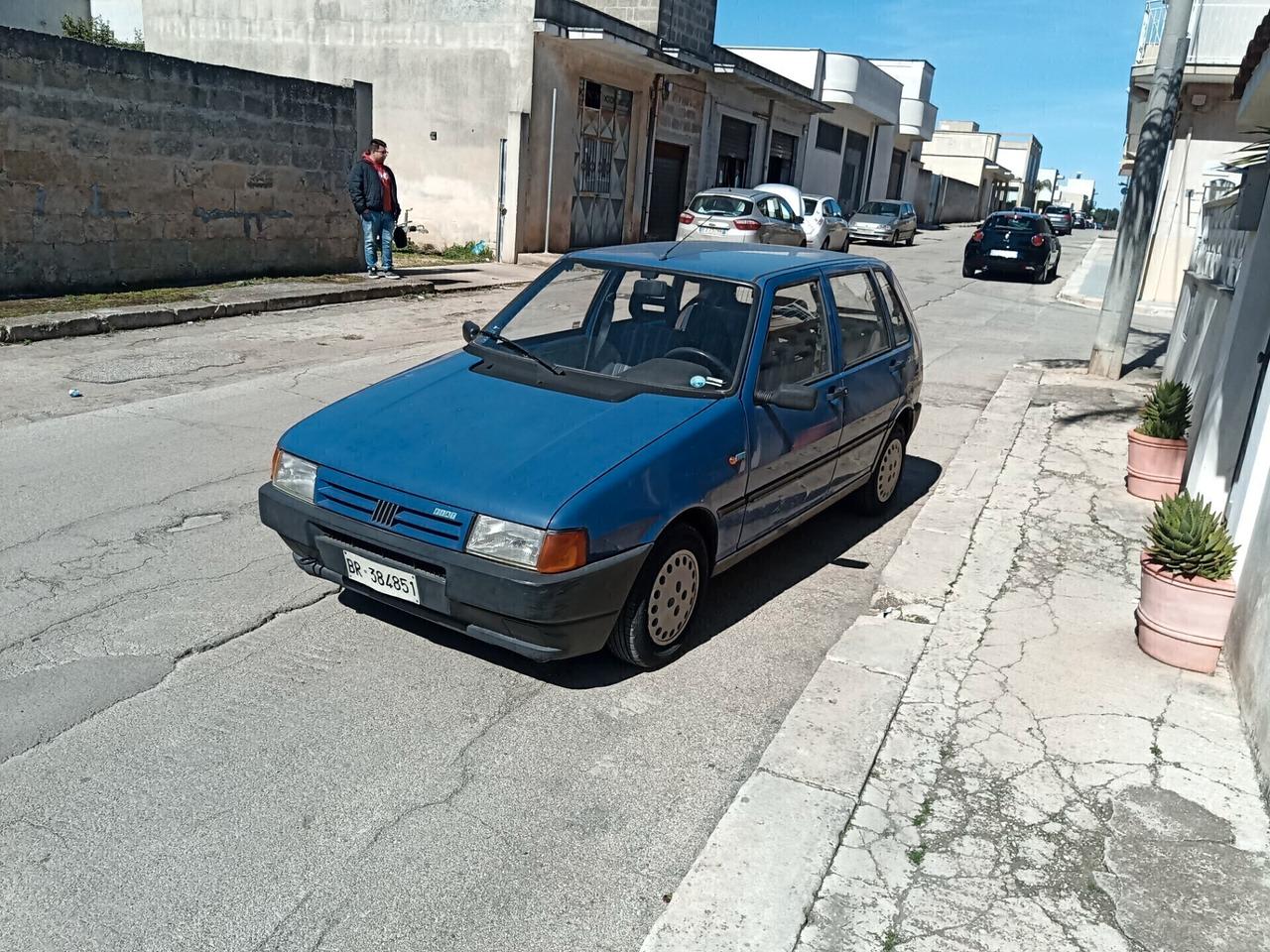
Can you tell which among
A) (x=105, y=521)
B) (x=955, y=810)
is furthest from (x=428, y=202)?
(x=955, y=810)

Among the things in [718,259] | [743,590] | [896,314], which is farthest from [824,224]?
[743,590]

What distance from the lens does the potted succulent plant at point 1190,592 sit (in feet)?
14.8

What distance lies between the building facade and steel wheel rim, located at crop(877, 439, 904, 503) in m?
14.3

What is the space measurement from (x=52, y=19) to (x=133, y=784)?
35.8m

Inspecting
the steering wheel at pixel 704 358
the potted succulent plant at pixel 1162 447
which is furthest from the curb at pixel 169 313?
the potted succulent plant at pixel 1162 447

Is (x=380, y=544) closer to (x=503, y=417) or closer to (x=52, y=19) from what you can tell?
(x=503, y=417)

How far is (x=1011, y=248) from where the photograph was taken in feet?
79.8

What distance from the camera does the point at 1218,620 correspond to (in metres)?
4.51

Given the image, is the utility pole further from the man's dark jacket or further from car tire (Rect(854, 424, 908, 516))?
the man's dark jacket

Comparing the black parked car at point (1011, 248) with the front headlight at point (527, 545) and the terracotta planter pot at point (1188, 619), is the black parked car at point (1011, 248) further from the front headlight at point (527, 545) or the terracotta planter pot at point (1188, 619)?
the front headlight at point (527, 545)

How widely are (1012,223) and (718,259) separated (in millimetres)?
22105

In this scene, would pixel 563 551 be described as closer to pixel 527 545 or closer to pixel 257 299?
pixel 527 545

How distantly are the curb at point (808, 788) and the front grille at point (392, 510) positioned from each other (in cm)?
141

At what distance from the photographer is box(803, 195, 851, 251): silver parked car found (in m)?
24.5
